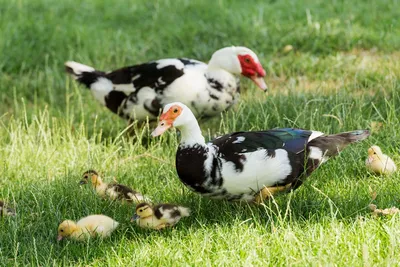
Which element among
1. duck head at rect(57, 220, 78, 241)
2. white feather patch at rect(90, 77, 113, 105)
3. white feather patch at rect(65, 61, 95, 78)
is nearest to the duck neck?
duck head at rect(57, 220, 78, 241)

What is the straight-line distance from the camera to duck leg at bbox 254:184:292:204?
435 cm

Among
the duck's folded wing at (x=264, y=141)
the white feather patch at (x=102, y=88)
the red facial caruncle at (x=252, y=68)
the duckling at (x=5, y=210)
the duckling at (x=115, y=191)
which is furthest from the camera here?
the white feather patch at (x=102, y=88)

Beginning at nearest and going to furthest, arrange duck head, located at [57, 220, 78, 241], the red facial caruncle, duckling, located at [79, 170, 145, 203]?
duck head, located at [57, 220, 78, 241] → duckling, located at [79, 170, 145, 203] → the red facial caruncle

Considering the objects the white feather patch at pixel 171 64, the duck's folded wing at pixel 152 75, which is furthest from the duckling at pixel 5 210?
the white feather patch at pixel 171 64

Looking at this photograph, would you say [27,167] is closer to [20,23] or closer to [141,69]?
[141,69]

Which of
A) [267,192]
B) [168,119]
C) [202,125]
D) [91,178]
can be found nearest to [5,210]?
[91,178]

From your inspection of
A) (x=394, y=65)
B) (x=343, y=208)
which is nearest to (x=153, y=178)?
(x=343, y=208)

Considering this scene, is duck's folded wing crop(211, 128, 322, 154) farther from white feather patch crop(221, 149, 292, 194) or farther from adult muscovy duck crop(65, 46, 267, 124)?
adult muscovy duck crop(65, 46, 267, 124)

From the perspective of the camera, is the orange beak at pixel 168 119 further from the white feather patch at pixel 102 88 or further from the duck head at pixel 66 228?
the white feather patch at pixel 102 88

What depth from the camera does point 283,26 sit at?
27.7 feet

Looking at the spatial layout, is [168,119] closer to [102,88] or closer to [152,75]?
[152,75]

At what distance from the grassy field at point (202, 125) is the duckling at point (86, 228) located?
0.05 m

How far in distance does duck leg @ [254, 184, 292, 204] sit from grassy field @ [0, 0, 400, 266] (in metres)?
0.07

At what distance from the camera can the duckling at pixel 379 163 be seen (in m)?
4.77
